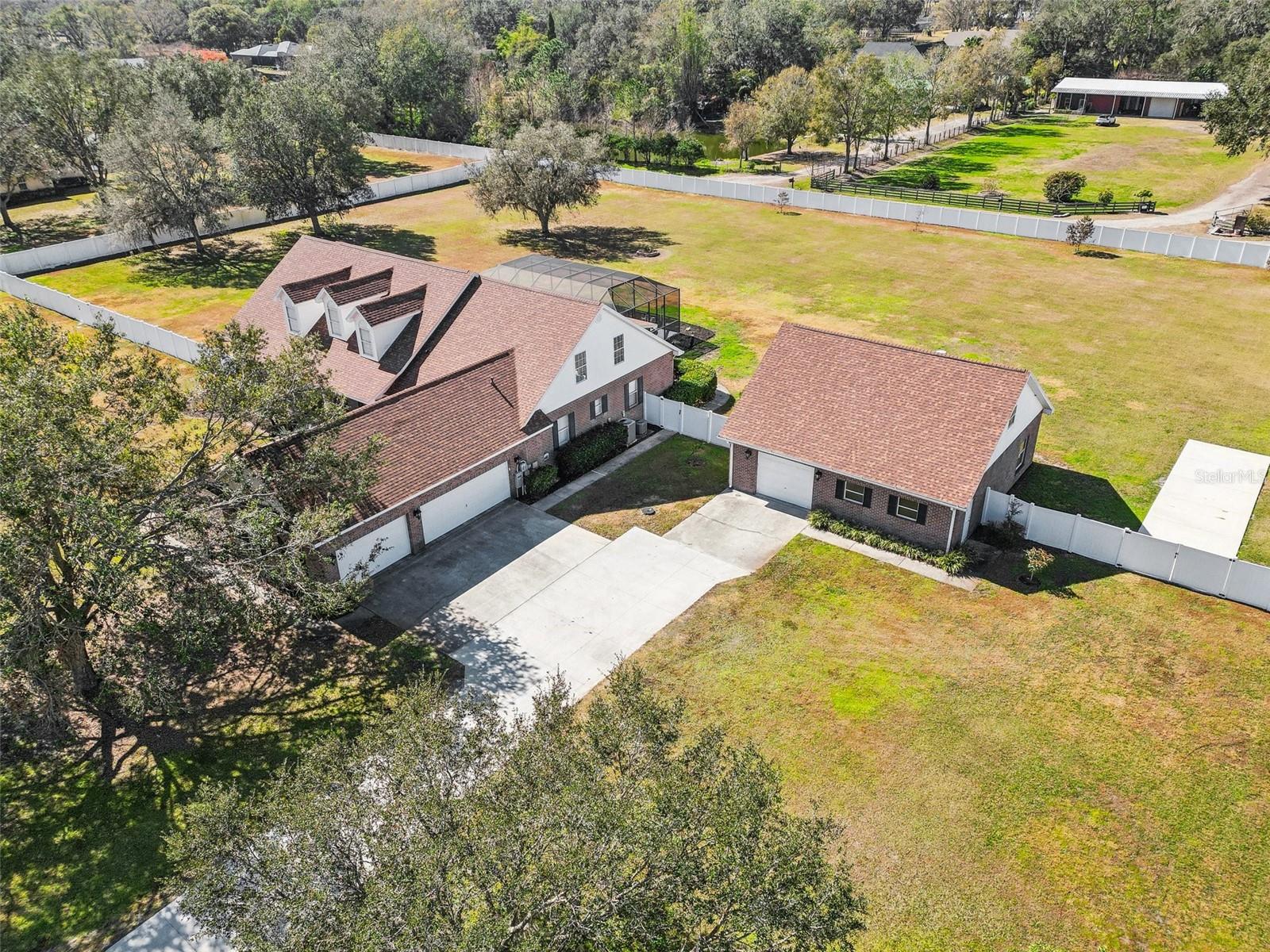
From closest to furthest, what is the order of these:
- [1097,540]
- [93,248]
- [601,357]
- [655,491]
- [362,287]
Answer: [1097,540] < [655,491] < [601,357] < [362,287] < [93,248]

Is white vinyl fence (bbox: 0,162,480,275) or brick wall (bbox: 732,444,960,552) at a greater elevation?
white vinyl fence (bbox: 0,162,480,275)

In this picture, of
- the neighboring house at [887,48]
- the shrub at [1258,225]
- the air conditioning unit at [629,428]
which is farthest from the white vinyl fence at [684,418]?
the neighboring house at [887,48]

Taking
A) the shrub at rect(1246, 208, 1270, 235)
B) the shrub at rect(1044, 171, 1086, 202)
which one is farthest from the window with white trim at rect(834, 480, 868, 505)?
the shrub at rect(1044, 171, 1086, 202)

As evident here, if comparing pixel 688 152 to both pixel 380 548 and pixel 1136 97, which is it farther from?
pixel 380 548

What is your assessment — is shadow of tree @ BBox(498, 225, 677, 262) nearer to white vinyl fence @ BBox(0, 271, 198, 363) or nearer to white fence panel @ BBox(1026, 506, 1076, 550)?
white vinyl fence @ BBox(0, 271, 198, 363)

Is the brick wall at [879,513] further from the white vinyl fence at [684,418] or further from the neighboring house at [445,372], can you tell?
the neighboring house at [445,372]

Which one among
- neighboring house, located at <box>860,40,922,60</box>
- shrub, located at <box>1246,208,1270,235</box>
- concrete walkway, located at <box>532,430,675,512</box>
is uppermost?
neighboring house, located at <box>860,40,922,60</box>

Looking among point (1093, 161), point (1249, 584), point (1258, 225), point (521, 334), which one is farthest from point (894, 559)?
point (1093, 161)
